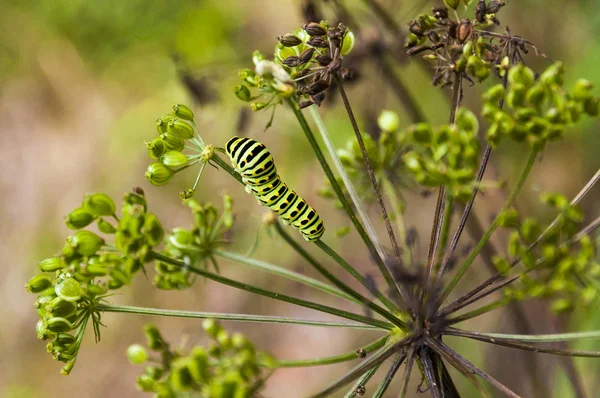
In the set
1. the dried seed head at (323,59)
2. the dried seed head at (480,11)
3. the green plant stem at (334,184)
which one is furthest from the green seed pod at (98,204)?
the dried seed head at (480,11)

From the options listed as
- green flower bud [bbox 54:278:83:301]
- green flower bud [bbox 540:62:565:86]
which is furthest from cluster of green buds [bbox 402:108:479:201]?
green flower bud [bbox 54:278:83:301]

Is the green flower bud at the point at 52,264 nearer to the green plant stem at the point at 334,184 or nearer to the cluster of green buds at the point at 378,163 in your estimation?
the green plant stem at the point at 334,184

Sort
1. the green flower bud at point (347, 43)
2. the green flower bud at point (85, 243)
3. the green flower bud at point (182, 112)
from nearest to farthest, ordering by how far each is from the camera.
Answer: the green flower bud at point (85, 243), the green flower bud at point (182, 112), the green flower bud at point (347, 43)

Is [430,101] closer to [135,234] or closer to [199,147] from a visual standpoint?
[199,147]

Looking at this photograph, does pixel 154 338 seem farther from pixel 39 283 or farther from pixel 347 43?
pixel 347 43

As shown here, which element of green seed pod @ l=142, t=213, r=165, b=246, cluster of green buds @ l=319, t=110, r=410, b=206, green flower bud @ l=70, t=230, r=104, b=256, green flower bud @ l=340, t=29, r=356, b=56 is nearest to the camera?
green seed pod @ l=142, t=213, r=165, b=246

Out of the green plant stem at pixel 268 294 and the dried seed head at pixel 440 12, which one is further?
the dried seed head at pixel 440 12

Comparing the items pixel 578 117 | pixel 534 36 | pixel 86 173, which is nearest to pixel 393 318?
pixel 578 117

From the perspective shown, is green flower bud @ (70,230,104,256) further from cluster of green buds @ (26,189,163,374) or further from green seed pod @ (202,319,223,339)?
green seed pod @ (202,319,223,339)
